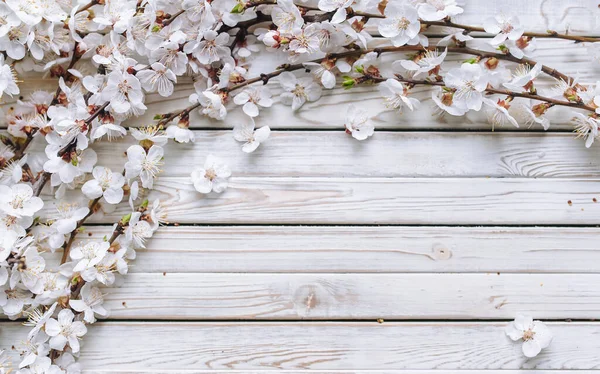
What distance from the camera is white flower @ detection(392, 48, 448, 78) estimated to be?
1.08m

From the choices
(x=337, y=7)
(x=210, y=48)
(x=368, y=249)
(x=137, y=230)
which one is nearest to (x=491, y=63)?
(x=337, y=7)

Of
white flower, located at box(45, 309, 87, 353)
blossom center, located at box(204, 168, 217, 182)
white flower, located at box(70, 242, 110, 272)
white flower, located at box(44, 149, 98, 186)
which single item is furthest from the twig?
white flower, located at box(45, 309, 87, 353)

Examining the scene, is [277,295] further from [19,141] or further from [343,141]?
[19,141]

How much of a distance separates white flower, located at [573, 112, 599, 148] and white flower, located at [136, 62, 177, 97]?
31.3 inches

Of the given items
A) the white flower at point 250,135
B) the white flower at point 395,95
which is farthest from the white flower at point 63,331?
the white flower at point 395,95

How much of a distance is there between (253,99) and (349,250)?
0.36m

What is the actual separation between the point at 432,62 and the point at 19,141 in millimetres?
830

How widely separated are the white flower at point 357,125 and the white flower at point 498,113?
0.23 meters

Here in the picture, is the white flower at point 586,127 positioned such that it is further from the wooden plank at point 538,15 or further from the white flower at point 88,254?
the white flower at point 88,254

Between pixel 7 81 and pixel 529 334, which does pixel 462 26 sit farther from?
pixel 7 81

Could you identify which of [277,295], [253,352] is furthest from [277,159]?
[253,352]

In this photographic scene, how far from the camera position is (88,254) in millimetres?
1073

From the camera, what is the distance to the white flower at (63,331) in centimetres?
106

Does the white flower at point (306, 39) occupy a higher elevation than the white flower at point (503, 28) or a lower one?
lower
